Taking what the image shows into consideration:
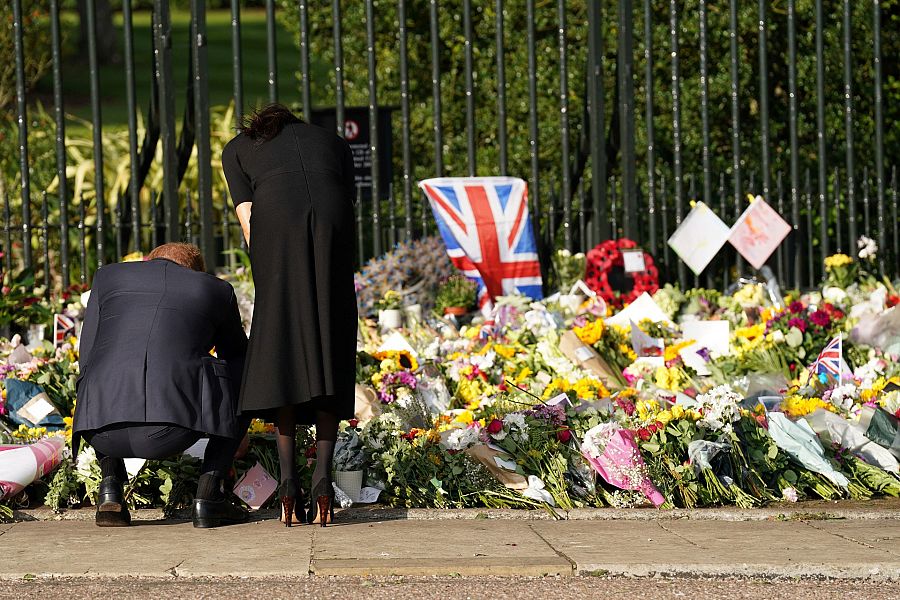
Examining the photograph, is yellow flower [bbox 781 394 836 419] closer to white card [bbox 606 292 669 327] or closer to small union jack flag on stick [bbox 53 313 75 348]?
white card [bbox 606 292 669 327]

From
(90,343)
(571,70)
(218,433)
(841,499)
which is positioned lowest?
(841,499)

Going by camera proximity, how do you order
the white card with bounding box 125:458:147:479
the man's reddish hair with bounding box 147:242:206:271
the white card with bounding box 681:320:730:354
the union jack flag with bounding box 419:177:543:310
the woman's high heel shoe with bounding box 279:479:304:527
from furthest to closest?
1. the union jack flag with bounding box 419:177:543:310
2. the white card with bounding box 681:320:730:354
3. the white card with bounding box 125:458:147:479
4. the man's reddish hair with bounding box 147:242:206:271
5. the woman's high heel shoe with bounding box 279:479:304:527

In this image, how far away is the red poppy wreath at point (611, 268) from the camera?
9.34 metres

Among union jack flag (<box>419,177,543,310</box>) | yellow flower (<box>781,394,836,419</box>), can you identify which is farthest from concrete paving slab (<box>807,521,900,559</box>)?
union jack flag (<box>419,177,543,310</box>)

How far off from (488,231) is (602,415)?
3668mm

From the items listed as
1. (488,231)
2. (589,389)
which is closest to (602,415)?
(589,389)

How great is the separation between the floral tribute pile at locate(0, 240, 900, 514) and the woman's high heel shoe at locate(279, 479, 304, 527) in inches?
22.9

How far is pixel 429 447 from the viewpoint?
222 inches

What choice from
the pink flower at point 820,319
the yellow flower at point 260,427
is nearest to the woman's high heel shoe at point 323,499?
the yellow flower at point 260,427

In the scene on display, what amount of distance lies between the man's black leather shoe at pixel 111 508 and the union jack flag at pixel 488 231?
4474mm

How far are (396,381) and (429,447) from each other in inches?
45.9

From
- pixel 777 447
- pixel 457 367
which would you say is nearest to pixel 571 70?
pixel 457 367

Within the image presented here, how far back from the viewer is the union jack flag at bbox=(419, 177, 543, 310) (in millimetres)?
9273

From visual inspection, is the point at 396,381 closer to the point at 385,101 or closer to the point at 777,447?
the point at 777,447
